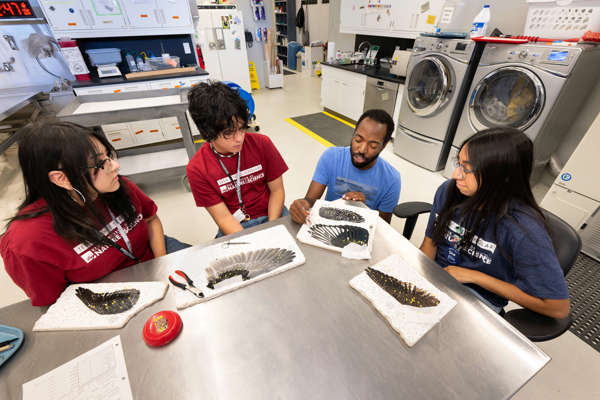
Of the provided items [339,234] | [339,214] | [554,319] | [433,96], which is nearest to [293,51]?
[433,96]

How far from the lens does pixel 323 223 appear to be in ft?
3.36

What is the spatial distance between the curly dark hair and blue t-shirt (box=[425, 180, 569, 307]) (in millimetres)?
953

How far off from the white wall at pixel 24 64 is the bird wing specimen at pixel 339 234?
4188mm

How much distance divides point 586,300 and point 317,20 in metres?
8.34

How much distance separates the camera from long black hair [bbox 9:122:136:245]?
0.75 meters

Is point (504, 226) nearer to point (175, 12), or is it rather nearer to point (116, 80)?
point (116, 80)

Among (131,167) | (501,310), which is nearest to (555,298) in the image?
(501,310)

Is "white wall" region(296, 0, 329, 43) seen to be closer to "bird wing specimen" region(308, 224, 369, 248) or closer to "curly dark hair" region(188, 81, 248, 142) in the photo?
"curly dark hair" region(188, 81, 248, 142)

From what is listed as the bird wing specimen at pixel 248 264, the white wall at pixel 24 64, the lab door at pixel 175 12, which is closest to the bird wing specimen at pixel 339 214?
the bird wing specimen at pixel 248 264

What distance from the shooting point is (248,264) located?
0.87 metres

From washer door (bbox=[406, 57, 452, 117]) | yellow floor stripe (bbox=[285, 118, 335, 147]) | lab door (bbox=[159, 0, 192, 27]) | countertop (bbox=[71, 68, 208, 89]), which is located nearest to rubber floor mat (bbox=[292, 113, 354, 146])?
yellow floor stripe (bbox=[285, 118, 335, 147])

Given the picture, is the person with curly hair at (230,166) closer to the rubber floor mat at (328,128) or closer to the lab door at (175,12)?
the rubber floor mat at (328,128)

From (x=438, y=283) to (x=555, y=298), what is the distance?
0.36 m

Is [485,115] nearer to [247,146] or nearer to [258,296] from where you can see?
[247,146]
